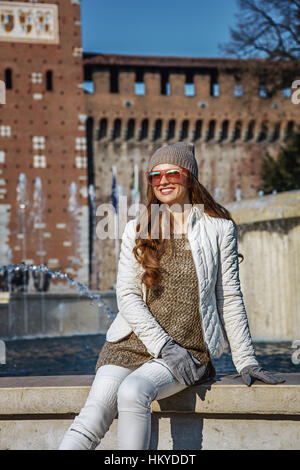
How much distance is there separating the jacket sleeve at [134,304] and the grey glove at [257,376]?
0.25 m

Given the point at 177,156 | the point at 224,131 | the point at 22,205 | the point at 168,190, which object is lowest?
the point at 22,205

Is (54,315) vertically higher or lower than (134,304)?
lower

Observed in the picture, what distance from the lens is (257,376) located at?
198cm

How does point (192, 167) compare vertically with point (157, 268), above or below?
above

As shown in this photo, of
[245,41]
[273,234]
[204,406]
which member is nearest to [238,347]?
[204,406]

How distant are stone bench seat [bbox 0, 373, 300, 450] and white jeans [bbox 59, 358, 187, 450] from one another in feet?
0.34

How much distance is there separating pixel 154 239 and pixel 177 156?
10.9 inches

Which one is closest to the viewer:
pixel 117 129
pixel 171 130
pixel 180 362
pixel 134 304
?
pixel 180 362

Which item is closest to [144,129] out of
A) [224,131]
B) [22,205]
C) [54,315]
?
[224,131]

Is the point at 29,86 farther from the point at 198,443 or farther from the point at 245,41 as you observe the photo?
the point at 198,443

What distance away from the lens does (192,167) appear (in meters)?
2.20

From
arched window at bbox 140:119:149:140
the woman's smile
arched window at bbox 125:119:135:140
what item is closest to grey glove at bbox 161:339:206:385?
the woman's smile

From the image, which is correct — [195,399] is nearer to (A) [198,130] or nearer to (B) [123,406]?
(B) [123,406]
